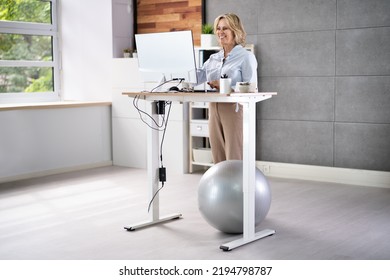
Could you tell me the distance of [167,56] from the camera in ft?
12.8

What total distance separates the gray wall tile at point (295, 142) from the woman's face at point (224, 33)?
200 cm

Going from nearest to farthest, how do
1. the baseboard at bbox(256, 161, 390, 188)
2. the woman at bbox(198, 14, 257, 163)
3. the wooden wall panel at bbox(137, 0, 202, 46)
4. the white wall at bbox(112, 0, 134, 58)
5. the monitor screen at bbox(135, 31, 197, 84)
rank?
the monitor screen at bbox(135, 31, 197, 84) < the woman at bbox(198, 14, 257, 163) < the baseboard at bbox(256, 161, 390, 188) < the wooden wall panel at bbox(137, 0, 202, 46) < the white wall at bbox(112, 0, 134, 58)

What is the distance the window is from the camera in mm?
6895

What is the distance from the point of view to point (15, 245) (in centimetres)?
381

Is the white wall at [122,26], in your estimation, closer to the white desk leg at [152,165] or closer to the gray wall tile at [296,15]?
the gray wall tile at [296,15]

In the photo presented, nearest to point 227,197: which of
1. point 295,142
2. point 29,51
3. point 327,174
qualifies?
point 327,174

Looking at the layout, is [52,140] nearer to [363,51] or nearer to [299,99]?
[299,99]

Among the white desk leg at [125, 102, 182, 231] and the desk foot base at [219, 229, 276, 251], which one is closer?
the desk foot base at [219, 229, 276, 251]

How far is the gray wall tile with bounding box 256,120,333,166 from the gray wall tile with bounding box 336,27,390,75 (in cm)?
61

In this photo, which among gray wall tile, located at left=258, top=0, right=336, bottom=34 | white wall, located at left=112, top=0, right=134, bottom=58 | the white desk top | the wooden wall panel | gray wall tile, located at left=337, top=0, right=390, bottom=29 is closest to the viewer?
the white desk top

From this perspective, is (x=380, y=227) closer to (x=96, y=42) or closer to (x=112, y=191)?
(x=112, y=191)

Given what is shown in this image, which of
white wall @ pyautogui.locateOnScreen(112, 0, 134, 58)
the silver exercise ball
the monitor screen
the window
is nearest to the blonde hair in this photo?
the monitor screen

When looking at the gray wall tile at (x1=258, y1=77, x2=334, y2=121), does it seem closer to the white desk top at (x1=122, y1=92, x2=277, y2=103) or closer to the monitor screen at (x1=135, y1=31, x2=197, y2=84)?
the white desk top at (x1=122, y1=92, x2=277, y2=103)
